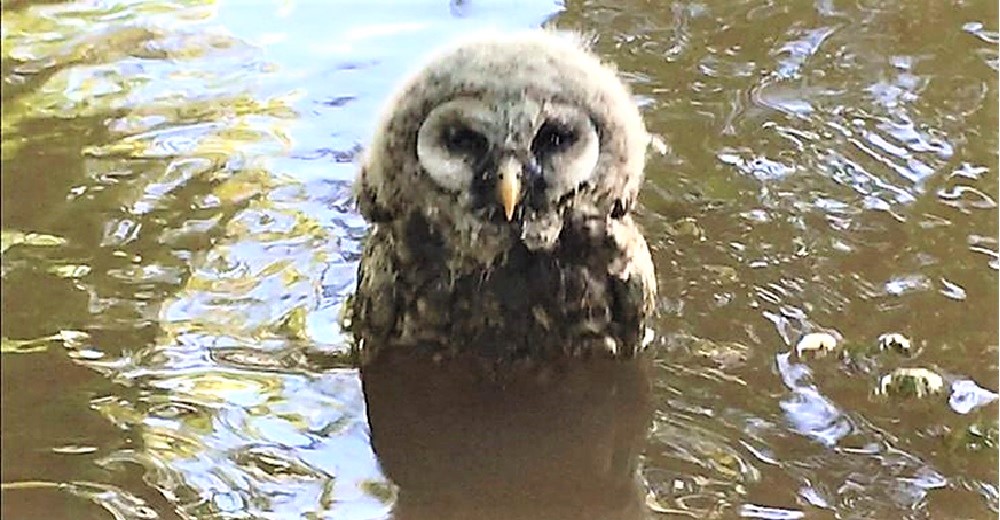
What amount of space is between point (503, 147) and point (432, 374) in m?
0.34

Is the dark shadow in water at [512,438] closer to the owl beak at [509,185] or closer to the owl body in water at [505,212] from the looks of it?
the owl body in water at [505,212]

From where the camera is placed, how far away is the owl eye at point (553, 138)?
1810 mm

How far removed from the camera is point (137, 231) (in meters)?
2.09

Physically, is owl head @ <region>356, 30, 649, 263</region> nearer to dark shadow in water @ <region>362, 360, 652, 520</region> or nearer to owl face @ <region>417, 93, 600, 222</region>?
owl face @ <region>417, 93, 600, 222</region>

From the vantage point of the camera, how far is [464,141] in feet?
6.02

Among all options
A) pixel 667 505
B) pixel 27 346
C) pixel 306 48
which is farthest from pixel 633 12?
pixel 27 346

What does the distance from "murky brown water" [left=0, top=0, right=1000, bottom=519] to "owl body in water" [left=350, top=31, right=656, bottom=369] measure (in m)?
0.07

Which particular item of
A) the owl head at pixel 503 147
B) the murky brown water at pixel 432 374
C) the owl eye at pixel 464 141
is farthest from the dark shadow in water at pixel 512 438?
the owl eye at pixel 464 141

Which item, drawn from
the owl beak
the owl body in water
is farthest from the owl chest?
the owl beak

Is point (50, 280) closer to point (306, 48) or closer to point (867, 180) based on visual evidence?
point (306, 48)

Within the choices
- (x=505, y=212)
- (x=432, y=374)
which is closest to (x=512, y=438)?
(x=432, y=374)

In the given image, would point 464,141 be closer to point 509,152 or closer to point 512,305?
point 509,152

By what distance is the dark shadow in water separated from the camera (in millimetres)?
1711

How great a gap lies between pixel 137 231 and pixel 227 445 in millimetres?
471
